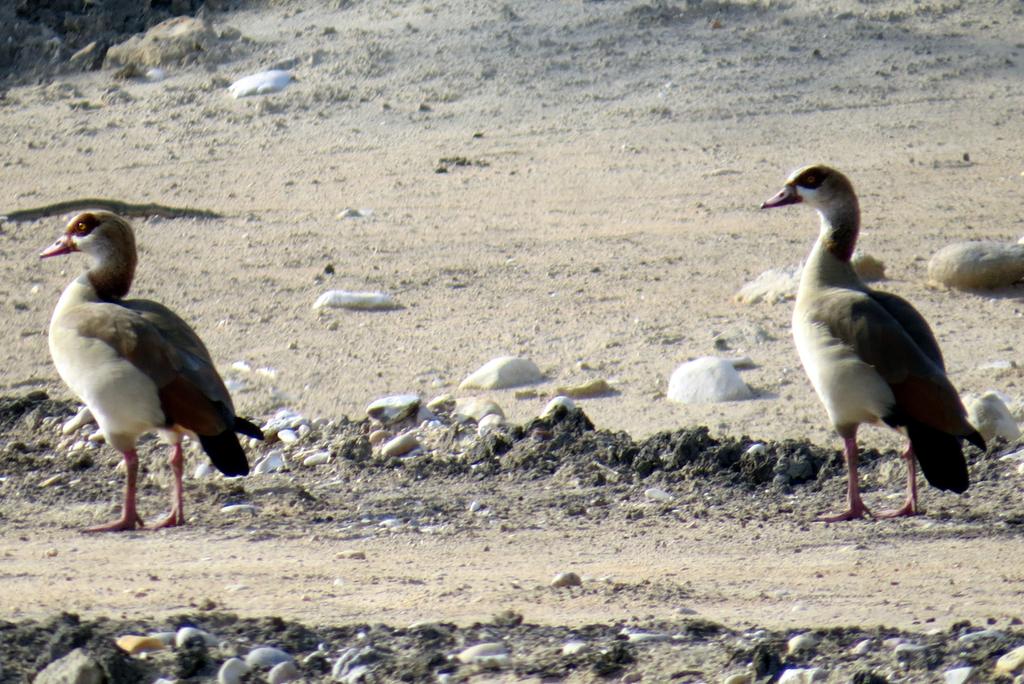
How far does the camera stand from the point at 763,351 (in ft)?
29.1

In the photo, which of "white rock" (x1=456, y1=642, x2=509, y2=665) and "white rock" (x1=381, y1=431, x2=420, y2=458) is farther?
"white rock" (x1=381, y1=431, x2=420, y2=458)

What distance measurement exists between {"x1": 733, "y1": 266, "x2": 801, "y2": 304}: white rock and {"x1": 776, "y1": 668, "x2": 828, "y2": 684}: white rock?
18.1 feet

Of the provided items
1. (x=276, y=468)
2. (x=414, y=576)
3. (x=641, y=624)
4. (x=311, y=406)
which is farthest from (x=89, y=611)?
(x=311, y=406)

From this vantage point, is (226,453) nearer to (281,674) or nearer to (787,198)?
(281,674)

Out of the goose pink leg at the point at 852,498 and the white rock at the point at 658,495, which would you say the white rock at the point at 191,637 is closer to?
the white rock at the point at 658,495

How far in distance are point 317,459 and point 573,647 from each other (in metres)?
3.07

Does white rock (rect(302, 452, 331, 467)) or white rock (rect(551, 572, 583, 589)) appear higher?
white rock (rect(551, 572, 583, 589))

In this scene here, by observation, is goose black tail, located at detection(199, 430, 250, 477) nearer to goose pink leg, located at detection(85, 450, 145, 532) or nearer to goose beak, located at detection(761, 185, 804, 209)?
goose pink leg, located at detection(85, 450, 145, 532)

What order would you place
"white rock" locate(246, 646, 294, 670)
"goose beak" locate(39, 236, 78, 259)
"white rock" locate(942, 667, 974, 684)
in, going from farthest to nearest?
"goose beak" locate(39, 236, 78, 259), "white rock" locate(246, 646, 294, 670), "white rock" locate(942, 667, 974, 684)

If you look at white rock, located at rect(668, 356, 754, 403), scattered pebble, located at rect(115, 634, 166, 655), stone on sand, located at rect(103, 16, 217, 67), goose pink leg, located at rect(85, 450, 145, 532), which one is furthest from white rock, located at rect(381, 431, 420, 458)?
stone on sand, located at rect(103, 16, 217, 67)

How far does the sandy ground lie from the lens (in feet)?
18.8

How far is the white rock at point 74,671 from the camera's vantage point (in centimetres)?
438

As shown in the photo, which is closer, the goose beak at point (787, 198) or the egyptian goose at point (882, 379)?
the egyptian goose at point (882, 379)

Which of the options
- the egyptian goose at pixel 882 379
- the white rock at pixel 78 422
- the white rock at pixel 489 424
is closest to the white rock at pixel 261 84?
the white rock at pixel 78 422
